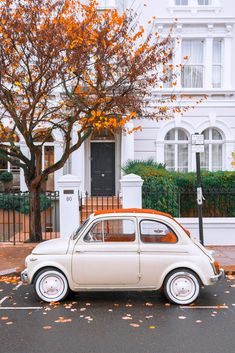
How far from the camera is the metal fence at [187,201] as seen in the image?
11.4 metres

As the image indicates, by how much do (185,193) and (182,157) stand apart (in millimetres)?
5464

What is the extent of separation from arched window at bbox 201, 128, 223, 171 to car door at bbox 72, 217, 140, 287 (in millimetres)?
10883

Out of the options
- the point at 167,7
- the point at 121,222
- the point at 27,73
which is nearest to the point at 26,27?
the point at 27,73

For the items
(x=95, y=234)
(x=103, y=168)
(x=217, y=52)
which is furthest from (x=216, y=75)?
(x=95, y=234)

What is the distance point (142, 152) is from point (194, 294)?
1046cm

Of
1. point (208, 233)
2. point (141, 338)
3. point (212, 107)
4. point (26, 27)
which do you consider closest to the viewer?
point (141, 338)

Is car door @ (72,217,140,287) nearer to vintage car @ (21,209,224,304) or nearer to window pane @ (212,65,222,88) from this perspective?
vintage car @ (21,209,224,304)

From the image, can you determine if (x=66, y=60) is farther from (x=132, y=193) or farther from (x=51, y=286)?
(x=51, y=286)

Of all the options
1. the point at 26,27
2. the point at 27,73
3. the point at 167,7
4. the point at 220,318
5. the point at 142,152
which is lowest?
the point at 220,318

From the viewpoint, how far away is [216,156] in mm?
16766

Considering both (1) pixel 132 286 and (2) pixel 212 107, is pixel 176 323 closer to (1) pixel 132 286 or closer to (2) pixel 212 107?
(1) pixel 132 286

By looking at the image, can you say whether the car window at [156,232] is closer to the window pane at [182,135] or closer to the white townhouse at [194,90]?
the white townhouse at [194,90]

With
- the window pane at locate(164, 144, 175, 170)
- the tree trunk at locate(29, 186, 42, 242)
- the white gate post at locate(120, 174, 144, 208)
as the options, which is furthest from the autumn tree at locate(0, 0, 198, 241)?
the window pane at locate(164, 144, 175, 170)

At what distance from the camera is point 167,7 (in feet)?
53.5
